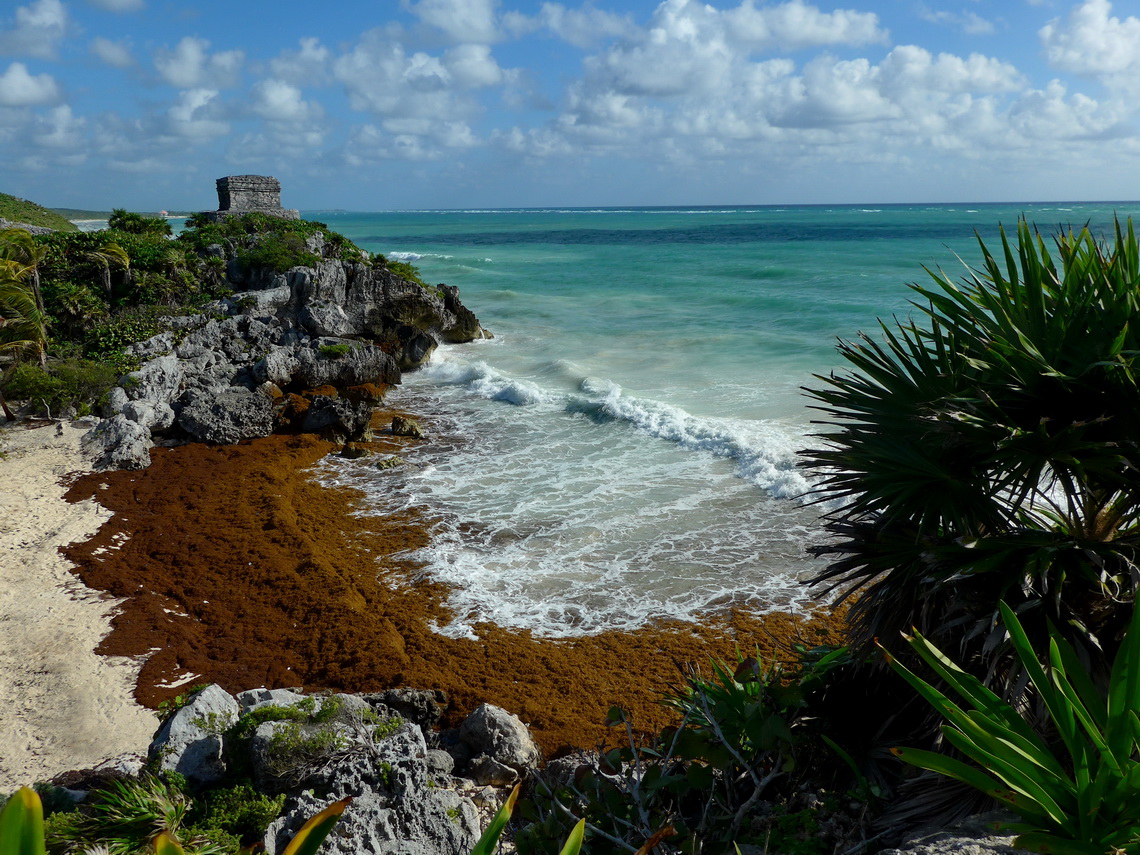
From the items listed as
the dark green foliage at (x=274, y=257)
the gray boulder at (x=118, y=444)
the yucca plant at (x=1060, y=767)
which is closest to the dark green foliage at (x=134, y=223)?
the dark green foliage at (x=274, y=257)

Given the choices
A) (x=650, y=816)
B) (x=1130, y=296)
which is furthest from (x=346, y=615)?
(x=1130, y=296)

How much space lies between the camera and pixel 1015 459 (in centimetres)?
367

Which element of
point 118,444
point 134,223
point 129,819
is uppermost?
point 134,223

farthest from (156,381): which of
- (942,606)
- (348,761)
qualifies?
(942,606)

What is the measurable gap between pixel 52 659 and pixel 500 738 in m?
4.62

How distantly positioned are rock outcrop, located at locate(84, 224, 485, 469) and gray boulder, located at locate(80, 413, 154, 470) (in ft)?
0.06

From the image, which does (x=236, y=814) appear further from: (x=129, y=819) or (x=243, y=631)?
(x=243, y=631)

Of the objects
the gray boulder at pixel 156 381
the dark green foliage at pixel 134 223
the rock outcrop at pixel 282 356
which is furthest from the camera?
the dark green foliage at pixel 134 223

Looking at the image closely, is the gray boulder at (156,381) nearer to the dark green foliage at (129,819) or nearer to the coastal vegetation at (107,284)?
the coastal vegetation at (107,284)

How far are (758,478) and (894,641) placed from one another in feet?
28.1

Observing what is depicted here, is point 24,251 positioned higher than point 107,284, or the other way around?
point 24,251

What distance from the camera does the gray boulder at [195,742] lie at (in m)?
5.20

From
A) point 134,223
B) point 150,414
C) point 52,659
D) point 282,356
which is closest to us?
point 52,659

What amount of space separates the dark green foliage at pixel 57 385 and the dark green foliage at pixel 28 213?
28527mm
